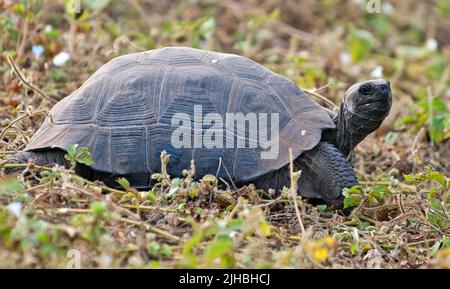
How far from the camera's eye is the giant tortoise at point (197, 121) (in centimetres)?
428

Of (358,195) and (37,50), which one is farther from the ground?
(37,50)

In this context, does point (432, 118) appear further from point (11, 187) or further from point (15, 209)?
point (15, 209)

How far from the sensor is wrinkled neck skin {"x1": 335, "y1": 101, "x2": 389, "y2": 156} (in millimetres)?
4574

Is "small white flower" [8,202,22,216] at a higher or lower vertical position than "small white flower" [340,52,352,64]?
lower

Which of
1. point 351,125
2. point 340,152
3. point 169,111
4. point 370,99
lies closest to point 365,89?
point 370,99

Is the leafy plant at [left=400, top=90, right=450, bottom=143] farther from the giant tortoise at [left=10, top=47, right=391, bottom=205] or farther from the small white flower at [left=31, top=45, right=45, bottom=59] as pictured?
the small white flower at [left=31, top=45, right=45, bottom=59]

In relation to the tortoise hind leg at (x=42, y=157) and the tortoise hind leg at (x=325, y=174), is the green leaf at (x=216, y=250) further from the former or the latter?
the tortoise hind leg at (x=42, y=157)

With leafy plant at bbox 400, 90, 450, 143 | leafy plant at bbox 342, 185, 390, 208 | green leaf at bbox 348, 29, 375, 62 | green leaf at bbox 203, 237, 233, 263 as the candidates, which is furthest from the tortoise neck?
green leaf at bbox 348, 29, 375, 62

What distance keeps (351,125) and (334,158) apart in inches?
11.6

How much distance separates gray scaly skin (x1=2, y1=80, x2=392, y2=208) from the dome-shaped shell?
0.29ft

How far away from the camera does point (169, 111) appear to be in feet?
14.2

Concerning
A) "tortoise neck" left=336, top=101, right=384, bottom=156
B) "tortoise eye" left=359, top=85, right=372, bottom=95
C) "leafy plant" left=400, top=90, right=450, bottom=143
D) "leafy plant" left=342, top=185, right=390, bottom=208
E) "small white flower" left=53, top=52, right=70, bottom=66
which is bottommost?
"leafy plant" left=342, top=185, right=390, bottom=208

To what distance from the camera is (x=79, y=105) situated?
14.5 feet
